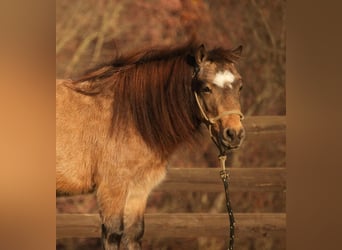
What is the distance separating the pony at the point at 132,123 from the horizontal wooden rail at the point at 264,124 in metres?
0.04

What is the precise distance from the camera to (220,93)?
1911 mm

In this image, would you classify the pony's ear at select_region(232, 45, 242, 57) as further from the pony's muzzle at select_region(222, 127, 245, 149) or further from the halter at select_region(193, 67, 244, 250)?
the pony's muzzle at select_region(222, 127, 245, 149)

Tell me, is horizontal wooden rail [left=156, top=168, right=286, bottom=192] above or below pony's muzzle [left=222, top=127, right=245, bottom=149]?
below

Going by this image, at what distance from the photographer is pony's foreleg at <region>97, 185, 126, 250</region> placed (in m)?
1.91

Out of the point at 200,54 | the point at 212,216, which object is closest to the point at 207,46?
the point at 200,54

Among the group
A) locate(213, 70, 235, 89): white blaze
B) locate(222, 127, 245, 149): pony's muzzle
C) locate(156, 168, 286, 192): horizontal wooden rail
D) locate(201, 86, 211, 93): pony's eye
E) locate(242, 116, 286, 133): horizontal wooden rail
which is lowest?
locate(156, 168, 286, 192): horizontal wooden rail

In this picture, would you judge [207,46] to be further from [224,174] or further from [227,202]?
[227,202]

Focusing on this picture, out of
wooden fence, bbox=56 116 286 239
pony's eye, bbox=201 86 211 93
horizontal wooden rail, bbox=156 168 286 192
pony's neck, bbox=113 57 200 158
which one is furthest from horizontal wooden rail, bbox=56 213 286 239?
pony's eye, bbox=201 86 211 93

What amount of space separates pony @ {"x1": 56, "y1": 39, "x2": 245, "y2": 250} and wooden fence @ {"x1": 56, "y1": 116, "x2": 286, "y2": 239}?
0.16 feet

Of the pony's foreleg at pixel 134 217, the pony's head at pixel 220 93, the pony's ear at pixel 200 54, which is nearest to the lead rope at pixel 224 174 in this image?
the pony's head at pixel 220 93

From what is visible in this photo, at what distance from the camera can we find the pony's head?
1.91 meters
